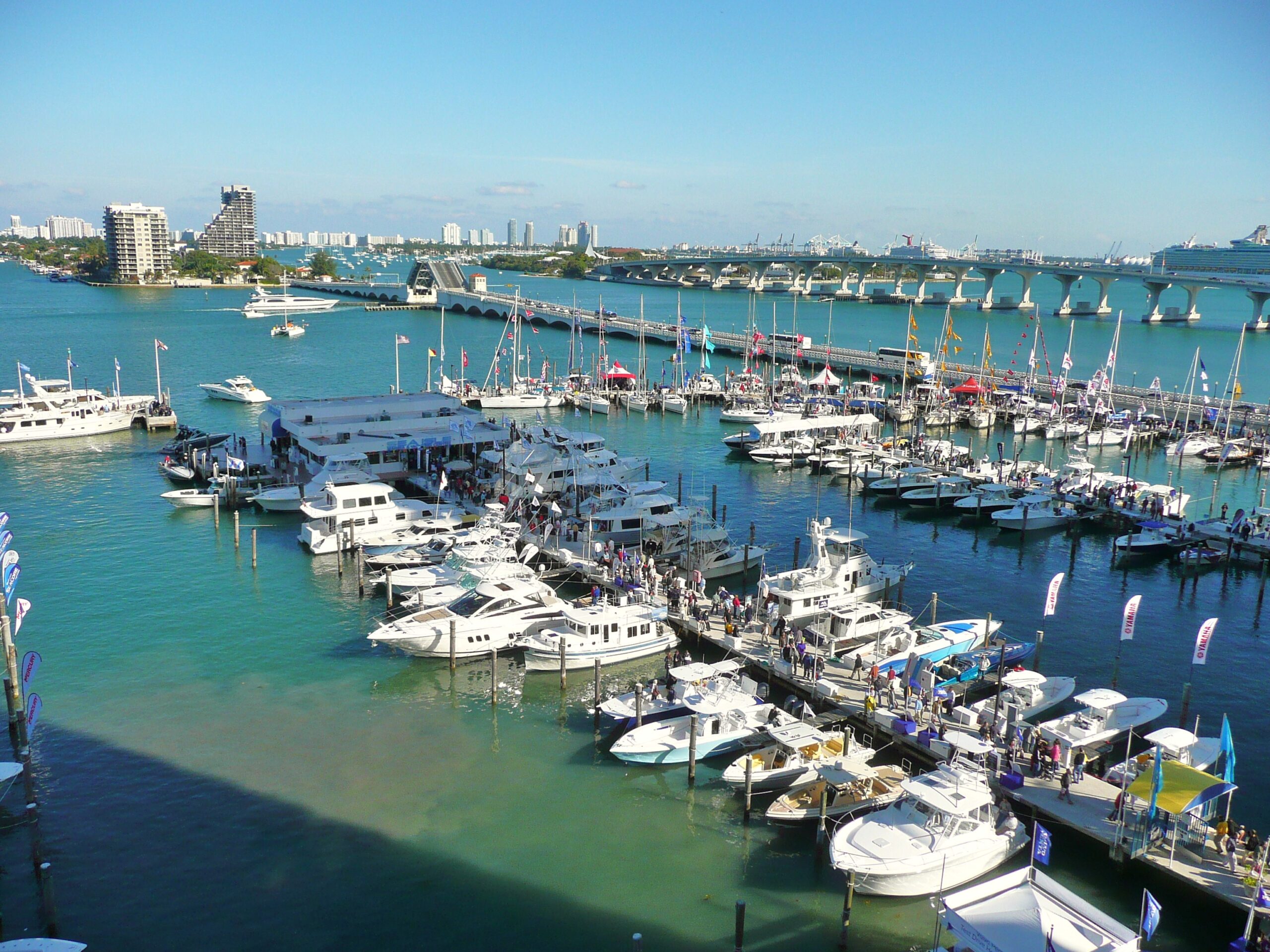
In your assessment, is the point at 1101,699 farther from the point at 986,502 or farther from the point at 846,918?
the point at 986,502

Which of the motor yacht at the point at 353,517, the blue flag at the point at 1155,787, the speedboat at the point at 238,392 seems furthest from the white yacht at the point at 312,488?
the speedboat at the point at 238,392

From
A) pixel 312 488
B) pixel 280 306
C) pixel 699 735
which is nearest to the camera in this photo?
pixel 699 735

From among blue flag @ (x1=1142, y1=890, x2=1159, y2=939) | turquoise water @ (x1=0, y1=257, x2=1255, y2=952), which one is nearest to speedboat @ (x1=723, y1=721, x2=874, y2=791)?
turquoise water @ (x1=0, y1=257, x2=1255, y2=952)

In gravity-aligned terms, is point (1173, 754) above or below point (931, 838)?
above

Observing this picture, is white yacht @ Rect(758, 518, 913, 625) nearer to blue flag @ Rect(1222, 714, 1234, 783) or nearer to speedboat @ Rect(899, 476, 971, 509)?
blue flag @ Rect(1222, 714, 1234, 783)

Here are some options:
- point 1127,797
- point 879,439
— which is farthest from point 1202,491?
point 1127,797


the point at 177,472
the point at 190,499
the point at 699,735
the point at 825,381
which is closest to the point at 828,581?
the point at 699,735

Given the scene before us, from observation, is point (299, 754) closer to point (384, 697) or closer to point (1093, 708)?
point (384, 697)
